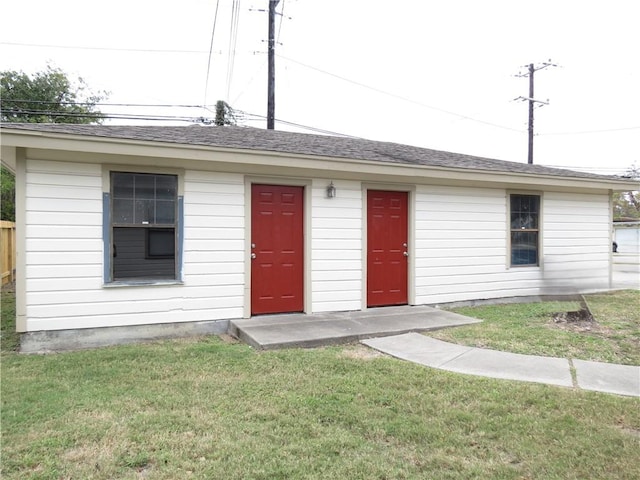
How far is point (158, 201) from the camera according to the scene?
602 centimetres

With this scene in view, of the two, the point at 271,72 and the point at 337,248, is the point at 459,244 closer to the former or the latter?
the point at 337,248

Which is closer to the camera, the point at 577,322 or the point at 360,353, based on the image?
the point at 360,353

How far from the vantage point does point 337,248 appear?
7.14 meters

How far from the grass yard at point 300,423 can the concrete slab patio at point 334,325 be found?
74 centimetres

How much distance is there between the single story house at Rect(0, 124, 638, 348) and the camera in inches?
213

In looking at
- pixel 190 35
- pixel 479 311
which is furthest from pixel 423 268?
pixel 190 35

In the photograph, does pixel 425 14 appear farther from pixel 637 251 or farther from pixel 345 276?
pixel 637 251

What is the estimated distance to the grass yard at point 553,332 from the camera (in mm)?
5117

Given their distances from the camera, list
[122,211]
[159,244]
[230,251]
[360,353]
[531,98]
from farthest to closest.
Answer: [531,98] < [159,244] < [230,251] < [122,211] < [360,353]

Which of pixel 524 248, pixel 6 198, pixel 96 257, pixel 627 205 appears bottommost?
pixel 96 257

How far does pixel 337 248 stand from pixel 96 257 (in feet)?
11.6

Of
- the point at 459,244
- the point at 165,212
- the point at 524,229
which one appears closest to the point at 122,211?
the point at 165,212

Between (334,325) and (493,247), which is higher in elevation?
(493,247)

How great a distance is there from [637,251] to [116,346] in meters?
34.4
